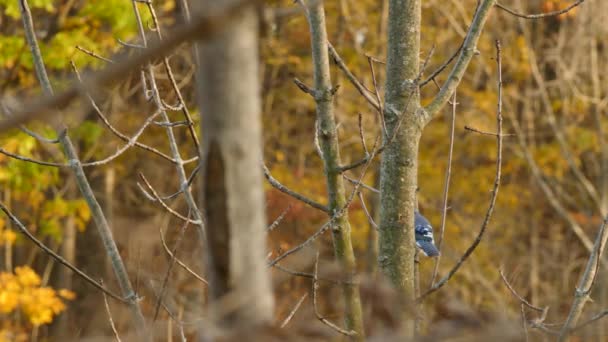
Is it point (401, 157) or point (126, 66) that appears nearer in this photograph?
point (126, 66)

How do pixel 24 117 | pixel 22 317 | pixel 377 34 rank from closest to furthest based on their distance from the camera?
pixel 24 117 < pixel 22 317 < pixel 377 34

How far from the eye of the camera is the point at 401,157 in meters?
2.41

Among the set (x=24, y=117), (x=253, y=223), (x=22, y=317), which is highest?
(x=24, y=117)

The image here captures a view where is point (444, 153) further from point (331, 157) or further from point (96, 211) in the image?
point (96, 211)

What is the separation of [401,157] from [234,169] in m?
1.47

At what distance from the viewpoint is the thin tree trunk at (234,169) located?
0.96 m

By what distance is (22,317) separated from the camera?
10.9m

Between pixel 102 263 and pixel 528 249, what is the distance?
692 centimetres

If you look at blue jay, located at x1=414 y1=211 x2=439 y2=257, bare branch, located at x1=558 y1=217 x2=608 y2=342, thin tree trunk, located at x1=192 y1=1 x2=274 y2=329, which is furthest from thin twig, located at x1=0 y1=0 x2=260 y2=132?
blue jay, located at x1=414 y1=211 x2=439 y2=257

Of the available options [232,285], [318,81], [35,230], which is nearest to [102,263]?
[35,230]

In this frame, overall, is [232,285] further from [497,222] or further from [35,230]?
[497,222]

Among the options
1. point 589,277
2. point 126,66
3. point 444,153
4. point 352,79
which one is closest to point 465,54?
point 352,79

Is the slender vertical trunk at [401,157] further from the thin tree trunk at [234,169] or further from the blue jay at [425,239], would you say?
the thin tree trunk at [234,169]

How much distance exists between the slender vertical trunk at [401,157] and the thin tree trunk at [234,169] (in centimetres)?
144
